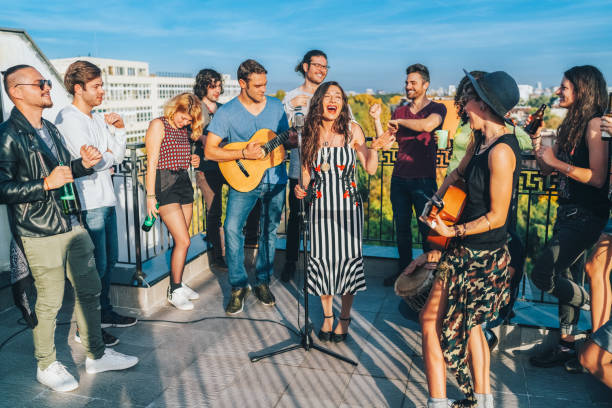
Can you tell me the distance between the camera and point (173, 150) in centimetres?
463

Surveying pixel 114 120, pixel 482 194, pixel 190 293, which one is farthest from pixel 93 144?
pixel 482 194

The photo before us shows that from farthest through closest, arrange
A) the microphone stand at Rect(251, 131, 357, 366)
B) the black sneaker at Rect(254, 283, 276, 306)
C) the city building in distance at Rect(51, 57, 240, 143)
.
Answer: the city building in distance at Rect(51, 57, 240, 143), the black sneaker at Rect(254, 283, 276, 306), the microphone stand at Rect(251, 131, 357, 366)

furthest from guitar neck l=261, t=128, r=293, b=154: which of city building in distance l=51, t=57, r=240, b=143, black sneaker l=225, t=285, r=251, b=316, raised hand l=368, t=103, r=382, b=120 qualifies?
city building in distance l=51, t=57, r=240, b=143

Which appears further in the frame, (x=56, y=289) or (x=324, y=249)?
(x=324, y=249)

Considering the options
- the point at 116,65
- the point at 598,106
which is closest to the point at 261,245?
the point at 598,106

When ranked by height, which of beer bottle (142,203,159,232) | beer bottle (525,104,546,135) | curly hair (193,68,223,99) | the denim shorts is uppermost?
curly hair (193,68,223,99)

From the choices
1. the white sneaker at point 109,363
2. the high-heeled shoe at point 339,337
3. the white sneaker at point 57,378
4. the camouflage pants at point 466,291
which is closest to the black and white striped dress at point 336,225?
the high-heeled shoe at point 339,337

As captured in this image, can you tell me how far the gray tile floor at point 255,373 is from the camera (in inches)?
130

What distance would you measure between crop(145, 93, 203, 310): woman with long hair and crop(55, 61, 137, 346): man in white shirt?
0.34 m

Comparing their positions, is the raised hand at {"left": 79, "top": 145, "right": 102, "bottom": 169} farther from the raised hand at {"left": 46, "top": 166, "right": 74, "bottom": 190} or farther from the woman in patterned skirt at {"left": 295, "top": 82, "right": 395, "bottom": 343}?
the woman in patterned skirt at {"left": 295, "top": 82, "right": 395, "bottom": 343}

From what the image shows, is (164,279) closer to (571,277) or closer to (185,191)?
(185,191)

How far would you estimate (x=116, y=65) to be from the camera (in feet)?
373

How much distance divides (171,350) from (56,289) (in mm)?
1035

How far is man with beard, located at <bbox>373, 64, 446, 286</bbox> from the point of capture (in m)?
5.00
